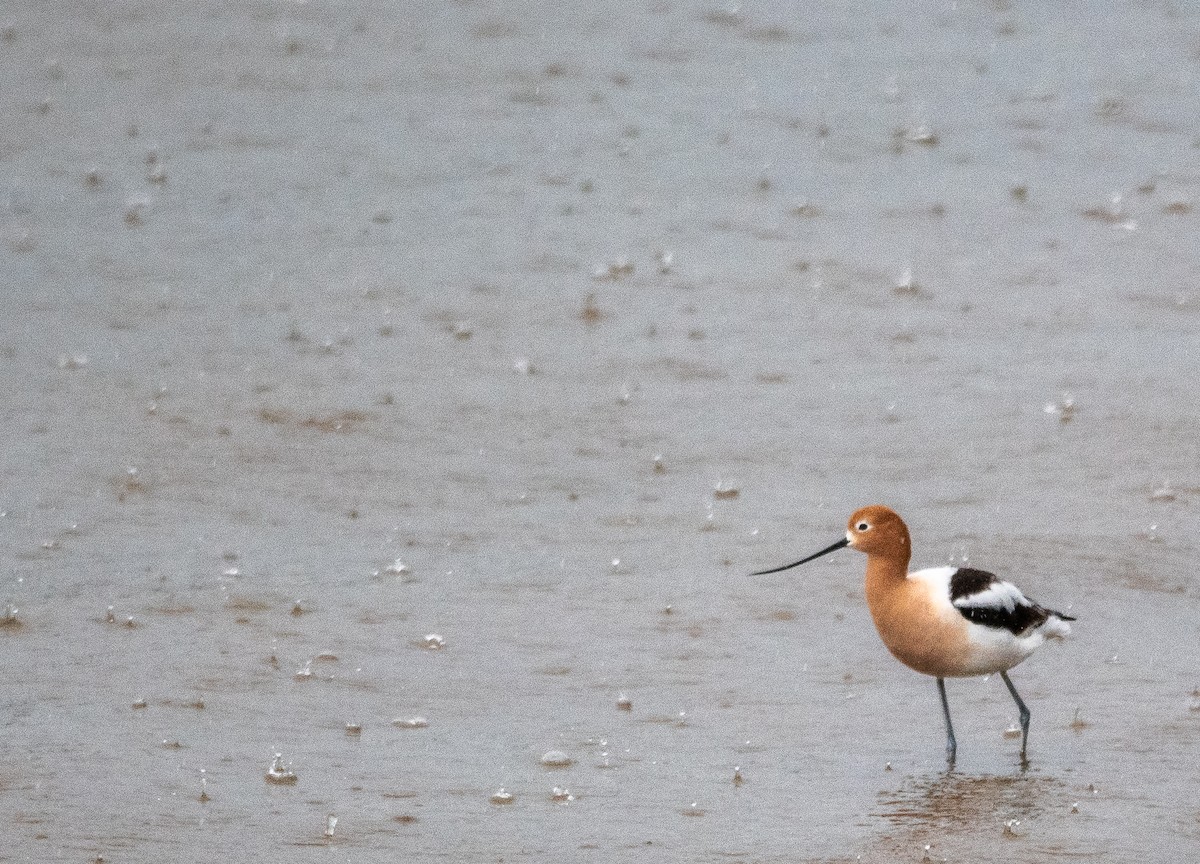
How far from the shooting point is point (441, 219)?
1564 centimetres

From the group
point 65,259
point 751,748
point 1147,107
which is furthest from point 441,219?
point 751,748

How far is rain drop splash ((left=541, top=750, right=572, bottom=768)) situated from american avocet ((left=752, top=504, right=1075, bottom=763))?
135cm

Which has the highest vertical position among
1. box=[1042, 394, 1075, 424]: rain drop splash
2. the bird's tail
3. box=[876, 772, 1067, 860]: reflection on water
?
box=[1042, 394, 1075, 424]: rain drop splash

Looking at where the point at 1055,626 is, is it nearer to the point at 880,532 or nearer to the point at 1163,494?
the point at 880,532

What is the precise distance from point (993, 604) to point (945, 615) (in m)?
0.19

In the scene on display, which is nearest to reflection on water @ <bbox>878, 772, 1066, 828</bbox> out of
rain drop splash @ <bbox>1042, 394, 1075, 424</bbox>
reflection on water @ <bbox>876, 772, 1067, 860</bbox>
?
reflection on water @ <bbox>876, 772, 1067, 860</bbox>

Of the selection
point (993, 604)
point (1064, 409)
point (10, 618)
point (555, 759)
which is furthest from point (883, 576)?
point (1064, 409)

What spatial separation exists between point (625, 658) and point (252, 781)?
2.07m

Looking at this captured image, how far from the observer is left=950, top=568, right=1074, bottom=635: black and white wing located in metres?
8.11

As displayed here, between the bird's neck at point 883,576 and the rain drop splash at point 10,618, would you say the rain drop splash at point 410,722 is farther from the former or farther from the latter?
the rain drop splash at point 10,618

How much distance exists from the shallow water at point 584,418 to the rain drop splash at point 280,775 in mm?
52

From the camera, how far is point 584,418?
12422 millimetres

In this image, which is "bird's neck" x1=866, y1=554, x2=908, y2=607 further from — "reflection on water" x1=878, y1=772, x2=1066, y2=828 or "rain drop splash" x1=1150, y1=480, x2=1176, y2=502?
"rain drop splash" x1=1150, y1=480, x2=1176, y2=502

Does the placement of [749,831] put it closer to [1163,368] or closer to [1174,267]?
[1163,368]
